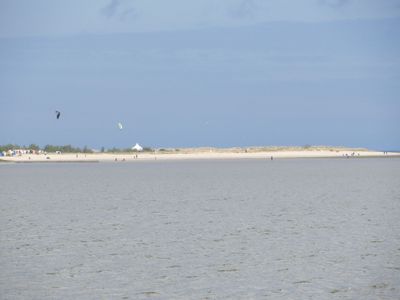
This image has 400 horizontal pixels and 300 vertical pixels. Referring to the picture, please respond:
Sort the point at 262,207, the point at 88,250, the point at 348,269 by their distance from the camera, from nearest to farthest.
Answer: the point at 348,269
the point at 88,250
the point at 262,207

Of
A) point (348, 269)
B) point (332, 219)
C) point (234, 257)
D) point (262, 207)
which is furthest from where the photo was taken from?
point (262, 207)

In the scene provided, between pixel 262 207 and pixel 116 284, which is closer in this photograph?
pixel 116 284

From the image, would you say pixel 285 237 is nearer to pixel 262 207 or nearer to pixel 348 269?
pixel 348 269

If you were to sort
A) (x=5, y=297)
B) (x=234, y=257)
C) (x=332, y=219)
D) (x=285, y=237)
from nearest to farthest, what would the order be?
1. (x=5, y=297)
2. (x=234, y=257)
3. (x=285, y=237)
4. (x=332, y=219)

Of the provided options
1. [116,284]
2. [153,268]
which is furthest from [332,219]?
[116,284]

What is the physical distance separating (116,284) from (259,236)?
12.2 meters

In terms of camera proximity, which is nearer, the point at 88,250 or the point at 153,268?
the point at 153,268

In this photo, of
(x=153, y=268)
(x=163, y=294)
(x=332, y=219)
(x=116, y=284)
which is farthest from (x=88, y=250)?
(x=332, y=219)

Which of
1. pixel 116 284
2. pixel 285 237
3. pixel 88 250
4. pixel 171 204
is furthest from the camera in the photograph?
pixel 171 204

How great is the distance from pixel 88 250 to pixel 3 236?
6975 millimetres

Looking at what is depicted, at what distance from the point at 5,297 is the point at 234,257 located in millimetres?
9752

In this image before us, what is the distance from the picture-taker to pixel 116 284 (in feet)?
72.7

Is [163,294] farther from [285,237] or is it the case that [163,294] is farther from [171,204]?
[171,204]

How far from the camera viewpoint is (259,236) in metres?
33.0
